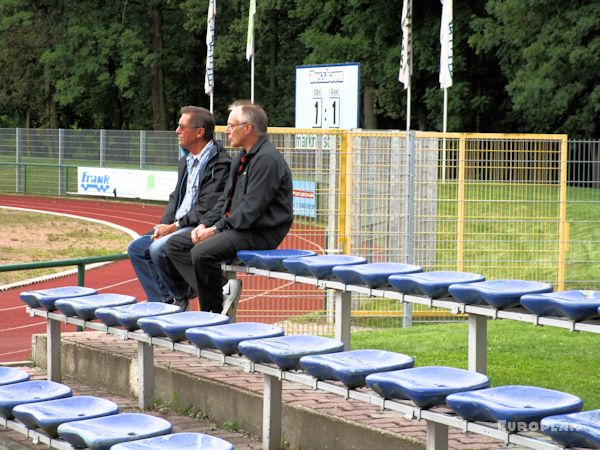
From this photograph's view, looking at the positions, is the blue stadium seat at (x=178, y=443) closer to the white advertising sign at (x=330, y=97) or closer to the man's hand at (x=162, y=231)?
the man's hand at (x=162, y=231)

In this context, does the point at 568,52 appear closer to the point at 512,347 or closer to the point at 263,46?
the point at 263,46

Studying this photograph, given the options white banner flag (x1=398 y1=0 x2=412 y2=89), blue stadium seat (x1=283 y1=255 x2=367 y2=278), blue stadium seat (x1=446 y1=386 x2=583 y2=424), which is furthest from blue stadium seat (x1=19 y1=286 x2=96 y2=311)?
white banner flag (x1=398 y1=0 x2=412 y2=89)

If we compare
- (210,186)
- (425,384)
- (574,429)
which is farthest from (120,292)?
(574,429)

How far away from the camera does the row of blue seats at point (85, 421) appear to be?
440 cm

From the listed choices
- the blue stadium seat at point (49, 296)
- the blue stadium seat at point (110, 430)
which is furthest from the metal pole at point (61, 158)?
the blue stadium seat at point (110, 430)

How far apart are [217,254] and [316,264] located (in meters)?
1.06

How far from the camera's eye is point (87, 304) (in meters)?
7.36

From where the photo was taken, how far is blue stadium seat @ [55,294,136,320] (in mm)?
7312

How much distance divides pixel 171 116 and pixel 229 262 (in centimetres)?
5724

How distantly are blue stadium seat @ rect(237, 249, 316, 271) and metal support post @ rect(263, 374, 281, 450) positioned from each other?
1.77 meters

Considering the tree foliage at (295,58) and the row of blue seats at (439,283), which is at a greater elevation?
the tree foliage at (295,58)

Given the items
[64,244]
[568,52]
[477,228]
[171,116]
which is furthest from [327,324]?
[171,116]

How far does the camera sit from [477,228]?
13.0m

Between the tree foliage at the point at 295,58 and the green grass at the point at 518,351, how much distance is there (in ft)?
86.3
